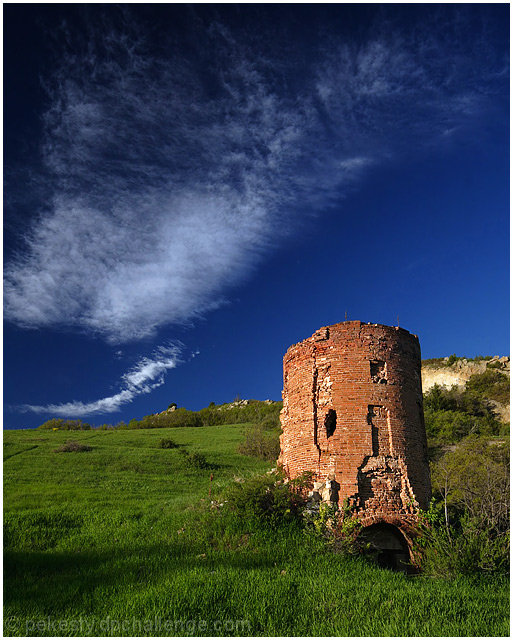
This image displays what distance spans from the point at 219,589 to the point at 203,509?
593cm

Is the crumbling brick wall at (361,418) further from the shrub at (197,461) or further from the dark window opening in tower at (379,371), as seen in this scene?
the shrub at (197,461)

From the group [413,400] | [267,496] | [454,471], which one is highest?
[413,400]

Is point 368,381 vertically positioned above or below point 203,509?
above

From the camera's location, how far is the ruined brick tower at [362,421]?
41.1 feet

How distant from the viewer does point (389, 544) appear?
12.8 meters

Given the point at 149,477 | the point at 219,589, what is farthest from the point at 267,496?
the point at 149,477

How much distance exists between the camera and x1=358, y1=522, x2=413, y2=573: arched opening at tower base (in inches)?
495

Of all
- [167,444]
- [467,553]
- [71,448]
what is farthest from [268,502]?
[167,444]

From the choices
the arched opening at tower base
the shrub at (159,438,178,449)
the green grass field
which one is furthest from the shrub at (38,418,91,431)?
the arched opening at tower base

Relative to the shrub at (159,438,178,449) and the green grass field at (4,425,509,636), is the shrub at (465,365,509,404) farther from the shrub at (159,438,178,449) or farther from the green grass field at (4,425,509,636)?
the green grass field at (4,425,509,636)

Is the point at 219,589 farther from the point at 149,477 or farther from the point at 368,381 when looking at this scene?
the point at 149,477

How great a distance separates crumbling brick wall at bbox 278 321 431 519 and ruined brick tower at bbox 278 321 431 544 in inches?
1.0

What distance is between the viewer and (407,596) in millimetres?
8734

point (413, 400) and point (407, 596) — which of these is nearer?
point (407, 596)
